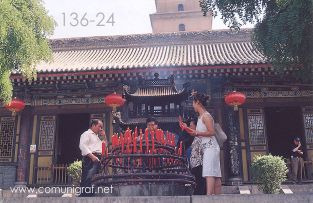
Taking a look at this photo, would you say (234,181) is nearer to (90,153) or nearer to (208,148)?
(90,153)

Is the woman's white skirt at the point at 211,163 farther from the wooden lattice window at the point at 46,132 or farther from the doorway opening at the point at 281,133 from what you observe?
the doorway opening at the point at 281,133

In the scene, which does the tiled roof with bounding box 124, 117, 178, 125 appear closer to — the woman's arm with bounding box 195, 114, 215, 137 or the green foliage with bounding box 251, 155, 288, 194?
the green foliage with bounding box 251, 155, 288, 194

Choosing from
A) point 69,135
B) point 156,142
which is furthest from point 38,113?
point 156,142

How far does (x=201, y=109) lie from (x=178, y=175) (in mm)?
947

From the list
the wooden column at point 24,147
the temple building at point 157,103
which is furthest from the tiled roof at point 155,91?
the wooden column at point 24,147

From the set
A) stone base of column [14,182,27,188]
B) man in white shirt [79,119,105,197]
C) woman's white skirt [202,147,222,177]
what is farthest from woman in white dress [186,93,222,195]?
stone base of column [14,182,27,188]

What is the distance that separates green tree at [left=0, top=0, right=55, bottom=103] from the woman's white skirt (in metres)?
3.49

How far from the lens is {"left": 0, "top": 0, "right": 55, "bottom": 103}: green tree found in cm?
613

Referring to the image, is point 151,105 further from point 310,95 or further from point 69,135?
point 69,135

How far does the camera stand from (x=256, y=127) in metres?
Answer: 11.4

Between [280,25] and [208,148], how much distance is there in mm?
2856

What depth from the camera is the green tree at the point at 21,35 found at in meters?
6.13

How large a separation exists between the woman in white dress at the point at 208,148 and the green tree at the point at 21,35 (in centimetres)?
313

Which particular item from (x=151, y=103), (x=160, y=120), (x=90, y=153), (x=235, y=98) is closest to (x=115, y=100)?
(x=151, y=103)
